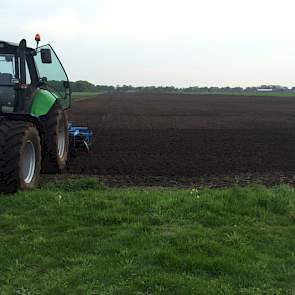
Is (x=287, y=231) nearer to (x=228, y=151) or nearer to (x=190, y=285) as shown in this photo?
(x=190, y=285)

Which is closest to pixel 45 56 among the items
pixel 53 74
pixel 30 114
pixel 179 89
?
pixel 30 114

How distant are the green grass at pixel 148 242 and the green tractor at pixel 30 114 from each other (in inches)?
21.7

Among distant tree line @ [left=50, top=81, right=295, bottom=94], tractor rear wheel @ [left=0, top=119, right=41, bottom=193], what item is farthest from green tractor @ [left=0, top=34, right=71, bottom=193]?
distant tree line @ [left=50, top=81, right=295, bottom=94]

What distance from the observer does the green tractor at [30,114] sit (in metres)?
7.48

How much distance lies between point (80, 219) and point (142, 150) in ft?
24.5

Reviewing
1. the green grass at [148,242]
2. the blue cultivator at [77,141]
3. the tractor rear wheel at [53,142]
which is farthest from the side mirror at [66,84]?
the green grass at [148,242]

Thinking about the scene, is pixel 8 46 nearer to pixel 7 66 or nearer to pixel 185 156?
pixel 7 66

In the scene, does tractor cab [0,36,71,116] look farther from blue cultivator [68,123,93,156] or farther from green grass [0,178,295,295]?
green grass [0,178,295,295]

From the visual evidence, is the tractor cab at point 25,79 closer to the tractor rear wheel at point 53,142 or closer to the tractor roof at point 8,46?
the tractor roof at point 8,46

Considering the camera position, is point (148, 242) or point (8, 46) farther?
point (8, 46)

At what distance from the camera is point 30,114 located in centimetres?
859

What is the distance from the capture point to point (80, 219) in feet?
20.7

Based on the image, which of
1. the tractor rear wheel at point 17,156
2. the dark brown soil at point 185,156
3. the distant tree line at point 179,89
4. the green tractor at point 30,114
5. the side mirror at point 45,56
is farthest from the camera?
the distant tree line at point 179,89

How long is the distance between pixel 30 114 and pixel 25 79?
0.95 meters
